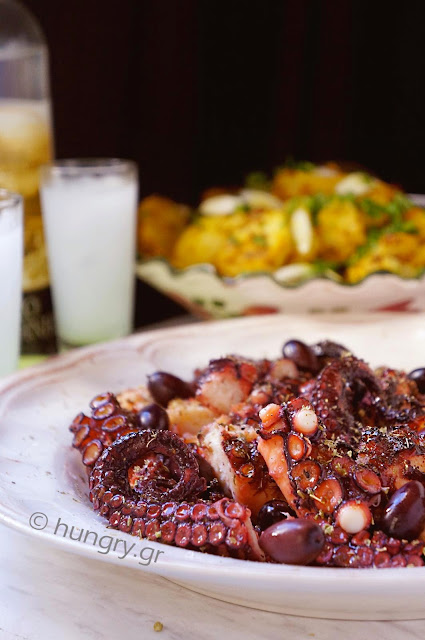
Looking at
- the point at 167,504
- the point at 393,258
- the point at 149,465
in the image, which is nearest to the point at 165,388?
the point at 149,465

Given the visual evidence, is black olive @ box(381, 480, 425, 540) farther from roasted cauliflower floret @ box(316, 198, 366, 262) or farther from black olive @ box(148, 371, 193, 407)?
roasted cauliflower floret @ box(316, 198, 366, 262)

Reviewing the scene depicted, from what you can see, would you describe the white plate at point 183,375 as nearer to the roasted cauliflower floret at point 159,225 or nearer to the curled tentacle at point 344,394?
the curled tentacle at point 344,394

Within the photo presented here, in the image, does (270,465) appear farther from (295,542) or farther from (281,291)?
(281,291)

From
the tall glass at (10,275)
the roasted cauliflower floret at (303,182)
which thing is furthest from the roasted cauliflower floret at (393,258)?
the tall glass at (10,275)

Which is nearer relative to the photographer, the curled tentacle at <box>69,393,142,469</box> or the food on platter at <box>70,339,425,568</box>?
the food on platter at <box>70,339,425,568</box>

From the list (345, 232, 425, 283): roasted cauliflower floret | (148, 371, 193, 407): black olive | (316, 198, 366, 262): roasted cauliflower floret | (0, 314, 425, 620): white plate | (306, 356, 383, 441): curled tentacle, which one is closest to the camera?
(0, 314, 425, 620): white plate

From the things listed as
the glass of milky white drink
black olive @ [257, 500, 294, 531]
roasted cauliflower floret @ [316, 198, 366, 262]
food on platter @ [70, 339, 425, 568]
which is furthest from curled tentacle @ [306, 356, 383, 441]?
the glass of milky white drink
